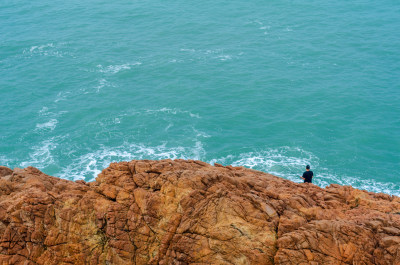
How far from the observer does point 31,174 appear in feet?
133

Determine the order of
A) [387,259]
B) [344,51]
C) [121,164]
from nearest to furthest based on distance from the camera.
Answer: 1. [387,259]
2. [121,164]
3. [344,51]

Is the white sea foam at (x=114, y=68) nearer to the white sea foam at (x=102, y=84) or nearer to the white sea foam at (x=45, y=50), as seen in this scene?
the white sea foam at (x=102, y=84)

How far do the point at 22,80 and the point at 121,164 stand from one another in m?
87.6

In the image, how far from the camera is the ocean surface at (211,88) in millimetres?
82562

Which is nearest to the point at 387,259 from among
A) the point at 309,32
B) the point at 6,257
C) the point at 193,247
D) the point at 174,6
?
the point at 193,247

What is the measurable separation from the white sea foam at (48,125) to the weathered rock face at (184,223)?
60131mm

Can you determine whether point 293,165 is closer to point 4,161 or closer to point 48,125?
point 48,125

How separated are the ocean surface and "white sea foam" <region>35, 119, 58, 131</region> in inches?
14.3

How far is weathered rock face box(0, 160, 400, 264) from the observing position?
84.4 feet

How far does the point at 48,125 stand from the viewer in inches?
3654

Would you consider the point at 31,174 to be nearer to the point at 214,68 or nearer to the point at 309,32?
the point at 214,68

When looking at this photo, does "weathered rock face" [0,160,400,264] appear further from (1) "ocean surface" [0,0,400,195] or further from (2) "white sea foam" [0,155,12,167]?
(2) "white sea foam" [0,155,12,167]

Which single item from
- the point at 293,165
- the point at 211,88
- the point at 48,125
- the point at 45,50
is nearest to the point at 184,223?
the point at 293,165

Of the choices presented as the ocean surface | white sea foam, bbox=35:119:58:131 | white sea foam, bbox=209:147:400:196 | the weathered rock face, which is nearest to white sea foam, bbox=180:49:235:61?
the ocean surface
